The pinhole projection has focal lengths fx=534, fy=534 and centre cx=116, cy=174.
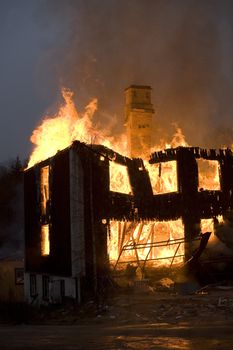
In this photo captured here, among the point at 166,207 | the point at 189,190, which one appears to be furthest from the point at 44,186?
the point at 189,190

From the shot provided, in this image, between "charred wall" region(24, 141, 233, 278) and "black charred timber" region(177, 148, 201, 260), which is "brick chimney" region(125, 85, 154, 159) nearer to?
"charred wall" region(24, 141, 233, 278)

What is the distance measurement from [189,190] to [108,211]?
5.57m

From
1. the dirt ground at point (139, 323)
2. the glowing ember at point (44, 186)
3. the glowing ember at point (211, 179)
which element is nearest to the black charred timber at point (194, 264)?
the dirt ground at point (139, 323)

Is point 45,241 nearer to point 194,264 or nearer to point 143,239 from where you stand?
point 143,239

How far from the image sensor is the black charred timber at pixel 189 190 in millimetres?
29453

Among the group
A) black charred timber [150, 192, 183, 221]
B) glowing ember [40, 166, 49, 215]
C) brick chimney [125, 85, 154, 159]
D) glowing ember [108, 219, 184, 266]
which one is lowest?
glowing ember [108, 219, 184, 266]

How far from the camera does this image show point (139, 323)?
18469 millimetres

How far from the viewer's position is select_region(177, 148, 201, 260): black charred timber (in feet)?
96.6

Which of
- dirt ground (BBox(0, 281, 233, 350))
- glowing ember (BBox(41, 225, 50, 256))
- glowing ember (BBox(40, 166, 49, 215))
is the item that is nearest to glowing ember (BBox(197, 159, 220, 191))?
dirt ground (BBox(0, 281, 233, 350))

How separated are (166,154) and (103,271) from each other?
27.3 ft

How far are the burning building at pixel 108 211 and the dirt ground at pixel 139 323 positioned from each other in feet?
7.92

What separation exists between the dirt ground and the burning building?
2.41m

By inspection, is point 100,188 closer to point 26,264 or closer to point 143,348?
point 26,264

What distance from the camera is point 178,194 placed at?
2984 centimetres
